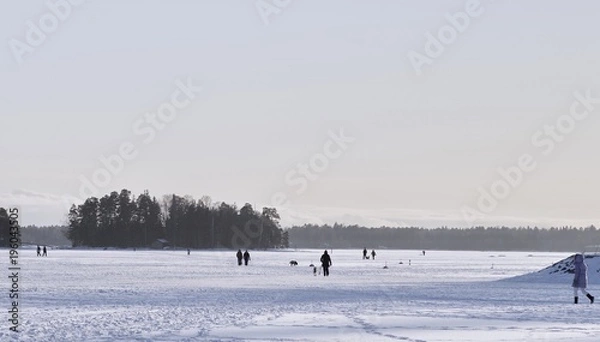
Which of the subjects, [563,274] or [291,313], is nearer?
[291,313]

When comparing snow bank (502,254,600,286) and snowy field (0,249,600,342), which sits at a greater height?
snow bank (502,254,600,286)

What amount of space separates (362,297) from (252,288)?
6045 millimetres

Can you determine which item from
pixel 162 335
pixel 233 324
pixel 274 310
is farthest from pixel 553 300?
pixel 162 335

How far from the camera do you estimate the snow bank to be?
5178 centimetres

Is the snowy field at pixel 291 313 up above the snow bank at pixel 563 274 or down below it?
below

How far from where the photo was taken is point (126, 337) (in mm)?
19781

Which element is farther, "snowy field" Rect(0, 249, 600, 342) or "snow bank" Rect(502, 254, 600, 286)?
"snow bank" Rect(502, 254, 600, 286)

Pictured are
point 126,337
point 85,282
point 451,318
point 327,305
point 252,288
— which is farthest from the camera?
point 85,282

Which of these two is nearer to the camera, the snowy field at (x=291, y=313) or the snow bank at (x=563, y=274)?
Result: the snowy field at (x=291, y=313)

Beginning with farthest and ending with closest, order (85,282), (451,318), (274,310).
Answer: (85,282) < (274,310) < (451,318)

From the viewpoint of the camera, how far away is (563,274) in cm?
5488

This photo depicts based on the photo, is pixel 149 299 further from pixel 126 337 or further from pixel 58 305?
Answer: pixel 126 337

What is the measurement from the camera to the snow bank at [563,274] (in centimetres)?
5178

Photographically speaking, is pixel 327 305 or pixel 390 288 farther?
pixel 390 288
